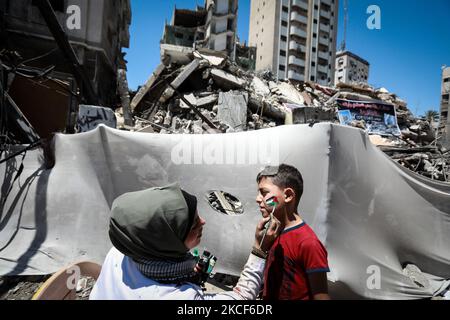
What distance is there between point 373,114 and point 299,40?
42302mm

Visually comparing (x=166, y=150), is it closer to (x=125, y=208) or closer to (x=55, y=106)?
(x=125, y=208)

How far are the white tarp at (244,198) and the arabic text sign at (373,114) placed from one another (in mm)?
10166

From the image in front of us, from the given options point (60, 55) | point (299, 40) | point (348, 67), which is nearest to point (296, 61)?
point (299, 40)

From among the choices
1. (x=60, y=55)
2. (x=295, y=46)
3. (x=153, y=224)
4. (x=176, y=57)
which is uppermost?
(x=295, y=46)

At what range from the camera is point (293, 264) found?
148 centimetres

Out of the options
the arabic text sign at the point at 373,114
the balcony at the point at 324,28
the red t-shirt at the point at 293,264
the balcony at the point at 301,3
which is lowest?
the red t-shirt at the point at 293,264

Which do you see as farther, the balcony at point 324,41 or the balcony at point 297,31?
the balcony at point 324,41

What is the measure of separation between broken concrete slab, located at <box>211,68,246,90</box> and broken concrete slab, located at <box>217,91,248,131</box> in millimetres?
1004

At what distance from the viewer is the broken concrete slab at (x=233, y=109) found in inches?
345

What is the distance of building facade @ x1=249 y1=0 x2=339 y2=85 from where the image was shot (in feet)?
158

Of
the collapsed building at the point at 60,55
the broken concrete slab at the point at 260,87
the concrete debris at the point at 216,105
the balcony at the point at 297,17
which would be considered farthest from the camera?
the balcony at the point at 297,17

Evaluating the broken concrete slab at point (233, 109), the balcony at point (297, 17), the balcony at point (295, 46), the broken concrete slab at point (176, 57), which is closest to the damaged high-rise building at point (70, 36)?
the broken concrete slab at point (176, 57)

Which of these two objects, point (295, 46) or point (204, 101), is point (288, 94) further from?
point (295, 46)

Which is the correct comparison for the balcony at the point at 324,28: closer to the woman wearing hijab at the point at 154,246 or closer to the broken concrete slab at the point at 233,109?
the broken concrete slab at the point at 233,109
